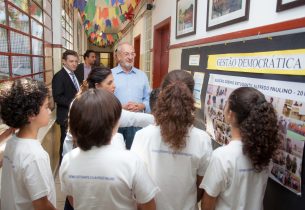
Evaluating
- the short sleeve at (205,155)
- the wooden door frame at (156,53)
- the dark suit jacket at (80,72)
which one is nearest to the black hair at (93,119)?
the short sleeve at (205,155)

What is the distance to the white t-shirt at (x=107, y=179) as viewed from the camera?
928 millimetres

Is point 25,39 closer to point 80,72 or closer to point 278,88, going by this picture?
point 80,72

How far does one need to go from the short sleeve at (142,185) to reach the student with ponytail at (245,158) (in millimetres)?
269

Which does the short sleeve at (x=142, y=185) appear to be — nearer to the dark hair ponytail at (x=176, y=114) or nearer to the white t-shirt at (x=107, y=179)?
the white t-shirt at (x=107, y=179)

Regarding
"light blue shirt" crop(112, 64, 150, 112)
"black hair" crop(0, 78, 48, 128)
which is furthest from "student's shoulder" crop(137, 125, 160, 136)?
"light blue shirt" crop(112, 64, 150, 112)

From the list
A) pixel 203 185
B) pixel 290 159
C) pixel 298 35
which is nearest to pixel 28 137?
pixel 203 185

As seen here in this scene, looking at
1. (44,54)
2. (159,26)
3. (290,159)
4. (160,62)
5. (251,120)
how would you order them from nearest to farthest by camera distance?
(251,120)
(290,159)
(44,54)
(159,26)
(160,62)

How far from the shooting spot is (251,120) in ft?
3.51

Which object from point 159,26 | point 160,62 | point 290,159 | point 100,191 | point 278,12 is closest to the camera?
point 100,191

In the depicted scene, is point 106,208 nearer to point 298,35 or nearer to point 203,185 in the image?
point 203,185

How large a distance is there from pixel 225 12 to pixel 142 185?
1.58 m

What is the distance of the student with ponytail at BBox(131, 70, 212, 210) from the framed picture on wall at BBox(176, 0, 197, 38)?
1.74 m

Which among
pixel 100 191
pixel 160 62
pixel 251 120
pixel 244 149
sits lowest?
pixel 100 191

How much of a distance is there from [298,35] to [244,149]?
634 mm
